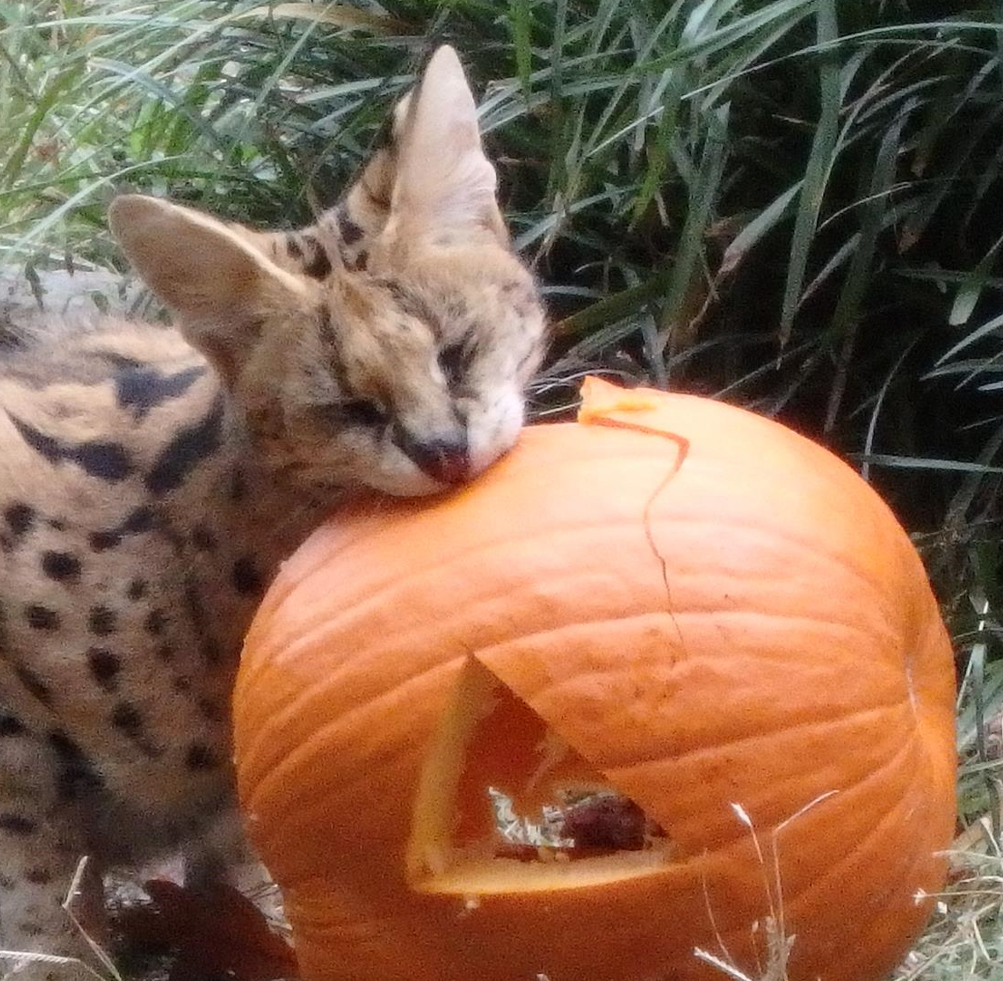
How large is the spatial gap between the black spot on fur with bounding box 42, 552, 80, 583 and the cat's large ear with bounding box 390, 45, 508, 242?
0.57m

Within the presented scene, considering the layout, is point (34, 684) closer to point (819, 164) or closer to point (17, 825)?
point (17, 825)

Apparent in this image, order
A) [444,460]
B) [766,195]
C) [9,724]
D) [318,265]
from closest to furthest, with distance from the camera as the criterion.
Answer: [444,460]
[318,265]
[9,724]
[766,195]

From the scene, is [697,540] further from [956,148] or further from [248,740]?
[956,148]

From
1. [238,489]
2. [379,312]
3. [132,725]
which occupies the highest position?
[379,312]

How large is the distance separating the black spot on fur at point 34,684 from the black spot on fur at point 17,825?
147 mm

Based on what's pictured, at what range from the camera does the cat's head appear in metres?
1.50

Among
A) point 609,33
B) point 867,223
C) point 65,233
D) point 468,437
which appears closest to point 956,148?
point 867,223

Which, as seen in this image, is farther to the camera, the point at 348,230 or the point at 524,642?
the point at 348,230

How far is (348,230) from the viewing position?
1.71m

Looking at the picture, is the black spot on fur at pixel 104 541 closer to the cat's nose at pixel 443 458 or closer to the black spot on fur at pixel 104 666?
the black spot on fur at pixel 104 666

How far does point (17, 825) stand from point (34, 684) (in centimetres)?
18

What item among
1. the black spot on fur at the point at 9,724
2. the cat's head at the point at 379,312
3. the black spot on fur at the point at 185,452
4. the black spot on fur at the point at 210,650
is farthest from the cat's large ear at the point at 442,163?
the black spot on fur at the point at 9,724

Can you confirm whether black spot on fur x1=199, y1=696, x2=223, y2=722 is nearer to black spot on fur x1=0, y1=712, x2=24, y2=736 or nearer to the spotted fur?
the spotted fur

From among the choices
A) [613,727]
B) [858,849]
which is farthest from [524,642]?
[858,849]
